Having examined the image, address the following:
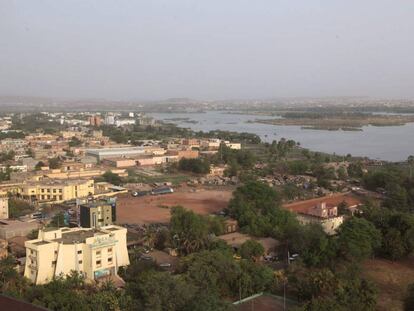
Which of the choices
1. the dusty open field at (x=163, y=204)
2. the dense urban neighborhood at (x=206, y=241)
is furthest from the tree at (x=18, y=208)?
the dusty open field at (x=163, y=204)

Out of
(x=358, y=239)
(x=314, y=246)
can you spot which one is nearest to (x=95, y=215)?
(x=314, y=246)

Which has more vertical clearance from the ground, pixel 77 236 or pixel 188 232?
pixel 77 236

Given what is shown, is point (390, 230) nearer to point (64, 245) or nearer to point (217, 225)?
point (217, 225)

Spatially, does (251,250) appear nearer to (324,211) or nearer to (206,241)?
(206,241)

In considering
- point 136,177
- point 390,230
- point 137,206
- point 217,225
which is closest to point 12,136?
point 136,177

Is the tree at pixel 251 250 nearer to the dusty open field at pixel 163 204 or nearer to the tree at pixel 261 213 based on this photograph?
the tree at pixel 261 213
